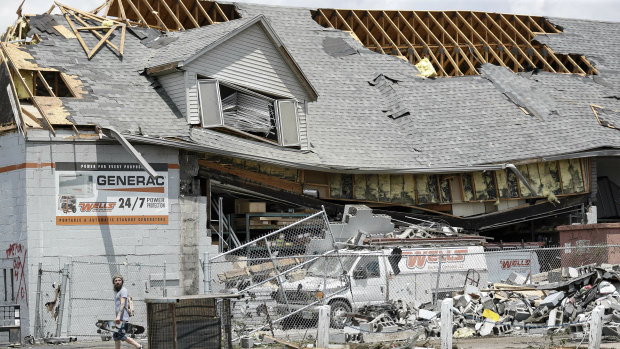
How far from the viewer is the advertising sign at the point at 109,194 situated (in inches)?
953

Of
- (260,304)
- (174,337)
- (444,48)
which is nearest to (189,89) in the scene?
(260,304)

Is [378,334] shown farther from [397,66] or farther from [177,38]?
[397,66]

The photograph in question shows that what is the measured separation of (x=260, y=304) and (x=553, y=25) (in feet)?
87.7

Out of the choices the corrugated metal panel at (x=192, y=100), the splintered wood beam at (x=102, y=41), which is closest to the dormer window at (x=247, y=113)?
the corrugated metal panel at (x=192, y=100)

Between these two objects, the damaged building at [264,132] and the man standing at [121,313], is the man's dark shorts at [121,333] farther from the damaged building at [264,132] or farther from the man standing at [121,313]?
the damaged building at [264,132]

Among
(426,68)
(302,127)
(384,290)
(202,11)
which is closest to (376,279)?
(384,290)

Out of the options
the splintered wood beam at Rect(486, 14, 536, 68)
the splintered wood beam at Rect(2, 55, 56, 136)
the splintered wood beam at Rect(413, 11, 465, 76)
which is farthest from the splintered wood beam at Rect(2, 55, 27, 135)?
the splintered wood beam at Rect(486, 14, 536, 68)

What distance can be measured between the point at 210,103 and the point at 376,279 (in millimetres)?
7459

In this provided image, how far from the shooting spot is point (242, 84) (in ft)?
91.9

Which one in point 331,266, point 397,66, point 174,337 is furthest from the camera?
point 397,66

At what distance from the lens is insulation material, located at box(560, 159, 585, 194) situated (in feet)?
108

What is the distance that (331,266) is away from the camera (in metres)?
23.4

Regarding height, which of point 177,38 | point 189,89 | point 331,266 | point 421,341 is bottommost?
point 421,341

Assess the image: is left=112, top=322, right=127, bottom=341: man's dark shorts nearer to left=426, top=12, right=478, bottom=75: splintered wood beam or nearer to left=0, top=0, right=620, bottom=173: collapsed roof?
left=0, top=0, right=620, bottom=173: collapsed roof
